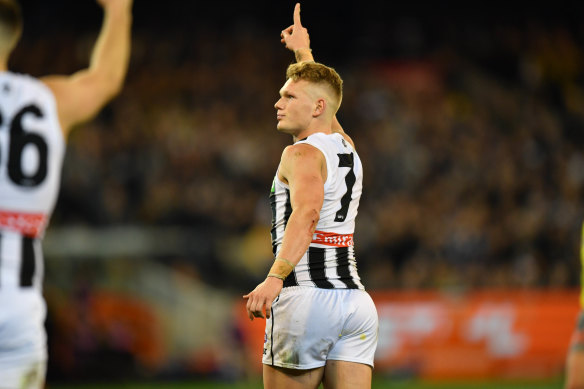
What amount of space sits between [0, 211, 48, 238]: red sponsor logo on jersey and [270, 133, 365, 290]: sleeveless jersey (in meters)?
1.76

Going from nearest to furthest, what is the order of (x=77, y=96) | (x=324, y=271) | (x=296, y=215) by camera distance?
Answer: (x=77, y=96), (x=296, y=215), (x=324, y=271)

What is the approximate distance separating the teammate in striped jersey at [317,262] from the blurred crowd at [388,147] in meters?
10.9

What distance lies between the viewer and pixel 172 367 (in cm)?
1516

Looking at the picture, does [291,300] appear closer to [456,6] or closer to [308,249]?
[308,249]

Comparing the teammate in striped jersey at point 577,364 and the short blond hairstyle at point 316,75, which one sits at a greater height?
the short blond hairstyle at point 316,75

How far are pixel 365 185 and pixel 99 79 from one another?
1507 cm

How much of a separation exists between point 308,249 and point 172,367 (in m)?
10.3

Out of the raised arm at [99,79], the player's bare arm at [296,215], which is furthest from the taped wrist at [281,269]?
the raised arm at [99,79]

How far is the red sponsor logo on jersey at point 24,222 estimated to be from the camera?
3.86 meters

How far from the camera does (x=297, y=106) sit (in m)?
5.53

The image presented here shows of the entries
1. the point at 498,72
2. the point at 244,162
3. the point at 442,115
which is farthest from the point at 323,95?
the point at 498,72

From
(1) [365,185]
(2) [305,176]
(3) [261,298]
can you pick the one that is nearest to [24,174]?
(3) [261,298]

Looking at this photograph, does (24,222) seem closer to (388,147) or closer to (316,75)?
(316,75)

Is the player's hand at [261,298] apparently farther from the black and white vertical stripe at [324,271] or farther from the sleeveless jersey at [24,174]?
the sleeveless jersey at [24,174]
